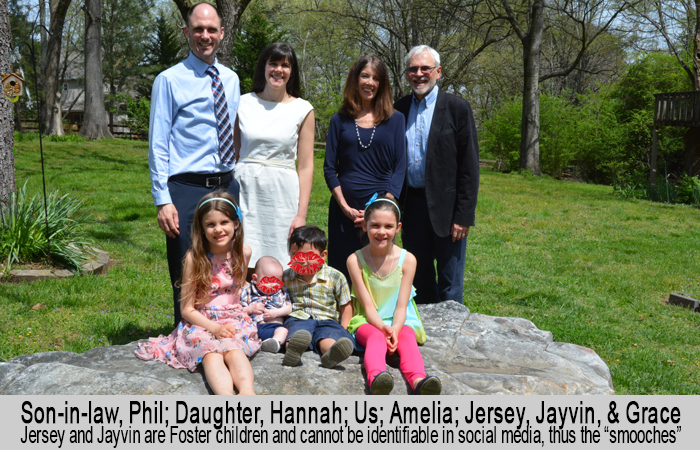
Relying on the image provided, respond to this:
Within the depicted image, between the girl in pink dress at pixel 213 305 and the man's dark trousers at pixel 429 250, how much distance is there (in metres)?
1.38

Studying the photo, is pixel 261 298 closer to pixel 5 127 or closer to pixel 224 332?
pixel 224 332

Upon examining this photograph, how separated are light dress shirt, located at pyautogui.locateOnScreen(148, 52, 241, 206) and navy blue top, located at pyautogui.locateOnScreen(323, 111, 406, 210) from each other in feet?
2.76

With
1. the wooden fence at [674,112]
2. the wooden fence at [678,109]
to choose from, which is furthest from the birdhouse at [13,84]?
the wooden fence at [678,109]

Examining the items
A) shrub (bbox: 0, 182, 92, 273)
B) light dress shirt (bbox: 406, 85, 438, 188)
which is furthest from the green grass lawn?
light dress shirt (bbox: 406, 85, 438, 188)

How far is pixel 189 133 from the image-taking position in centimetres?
350

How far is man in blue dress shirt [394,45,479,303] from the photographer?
13.8 feet

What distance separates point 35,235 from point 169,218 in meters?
3.82

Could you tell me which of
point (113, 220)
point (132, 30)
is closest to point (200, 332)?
point (113, 220)

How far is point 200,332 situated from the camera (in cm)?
325

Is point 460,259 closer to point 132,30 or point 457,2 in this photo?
point 457,2

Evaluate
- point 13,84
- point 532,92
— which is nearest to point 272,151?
point 13,84

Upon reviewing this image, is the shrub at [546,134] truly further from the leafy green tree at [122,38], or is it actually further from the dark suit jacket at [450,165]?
the leafy green tree at [122,38]

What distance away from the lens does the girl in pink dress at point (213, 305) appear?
3.18 metres

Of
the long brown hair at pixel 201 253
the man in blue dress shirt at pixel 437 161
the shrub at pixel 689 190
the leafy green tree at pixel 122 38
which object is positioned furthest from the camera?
the leafy green tree at pixel 122 38
